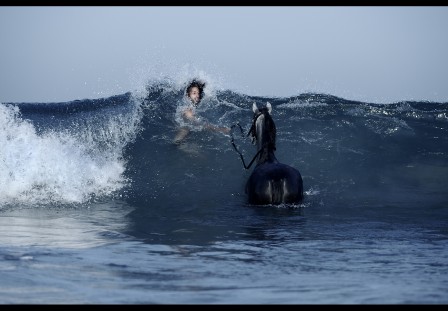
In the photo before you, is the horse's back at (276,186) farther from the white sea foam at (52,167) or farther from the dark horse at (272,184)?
the white sea foam at (52,167)

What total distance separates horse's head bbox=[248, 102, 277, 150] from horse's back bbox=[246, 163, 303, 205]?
577 mm

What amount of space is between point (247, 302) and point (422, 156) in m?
10.7

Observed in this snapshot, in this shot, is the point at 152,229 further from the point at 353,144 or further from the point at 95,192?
the point at 353,144

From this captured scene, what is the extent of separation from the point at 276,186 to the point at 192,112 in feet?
19.6

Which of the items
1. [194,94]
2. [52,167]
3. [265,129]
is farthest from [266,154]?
[194,94]

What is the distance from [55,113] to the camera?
20.1 metres

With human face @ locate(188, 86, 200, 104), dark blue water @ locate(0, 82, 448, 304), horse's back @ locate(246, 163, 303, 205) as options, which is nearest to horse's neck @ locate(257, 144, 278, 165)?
horse's back @ locate(246, 163, 303, 205)

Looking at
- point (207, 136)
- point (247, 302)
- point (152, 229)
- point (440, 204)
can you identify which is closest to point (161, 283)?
point (247, 302)

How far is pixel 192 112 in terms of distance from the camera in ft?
52.3

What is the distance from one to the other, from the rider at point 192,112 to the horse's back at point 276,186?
4.37 metres

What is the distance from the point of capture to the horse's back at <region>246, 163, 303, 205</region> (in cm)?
1033

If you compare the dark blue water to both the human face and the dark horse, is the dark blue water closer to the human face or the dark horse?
the dark horse

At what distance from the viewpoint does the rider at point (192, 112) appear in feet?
49.0

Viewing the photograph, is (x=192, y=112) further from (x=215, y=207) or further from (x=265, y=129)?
(x=215, y=207)
